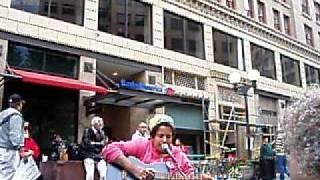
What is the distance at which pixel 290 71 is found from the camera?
25453 mm

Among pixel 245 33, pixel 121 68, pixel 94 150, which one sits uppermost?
pixel 245 33

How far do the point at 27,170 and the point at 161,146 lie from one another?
5.41m

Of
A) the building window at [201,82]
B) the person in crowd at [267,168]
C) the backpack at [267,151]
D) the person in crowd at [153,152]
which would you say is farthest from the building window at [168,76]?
the person in crowd at [153,152]

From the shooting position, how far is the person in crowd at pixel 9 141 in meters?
6.37

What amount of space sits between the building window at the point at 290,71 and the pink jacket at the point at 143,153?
22355 mm

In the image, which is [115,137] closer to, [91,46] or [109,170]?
[91,46]

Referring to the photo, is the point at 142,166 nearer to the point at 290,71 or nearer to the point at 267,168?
the point at 267,168

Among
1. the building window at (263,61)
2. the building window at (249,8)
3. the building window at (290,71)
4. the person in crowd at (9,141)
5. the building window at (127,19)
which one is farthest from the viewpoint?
the building window at (290,71)

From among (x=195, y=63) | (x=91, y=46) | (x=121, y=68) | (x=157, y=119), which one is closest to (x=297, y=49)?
(x=195, y=63)

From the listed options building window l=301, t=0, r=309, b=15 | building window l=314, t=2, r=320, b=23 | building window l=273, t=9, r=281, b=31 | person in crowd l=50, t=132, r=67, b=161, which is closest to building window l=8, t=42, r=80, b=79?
person in crowd l=50, t=132, r=67, b=161

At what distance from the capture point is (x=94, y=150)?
897 cm

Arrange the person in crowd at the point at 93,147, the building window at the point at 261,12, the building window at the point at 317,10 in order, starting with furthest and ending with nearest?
the building window at the point at 317,10 → the building window at the point at 261,12 → the person in crowd at the point at 93,147

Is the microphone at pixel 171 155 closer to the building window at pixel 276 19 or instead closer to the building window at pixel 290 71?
the building window at pixel 290 71

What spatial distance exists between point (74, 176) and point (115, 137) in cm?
664
